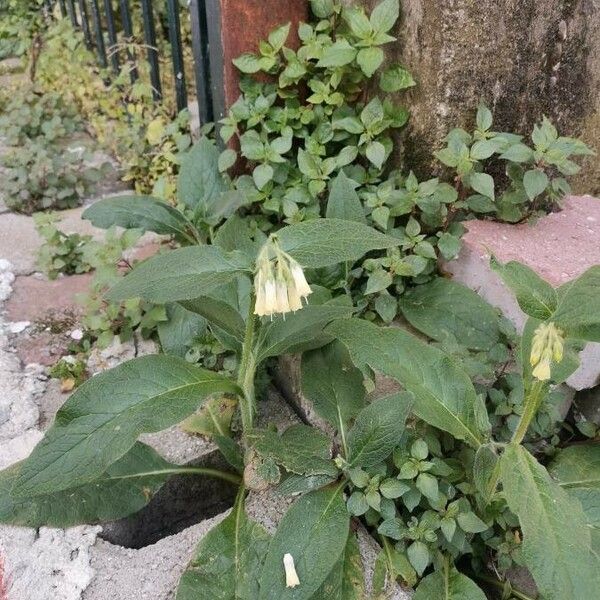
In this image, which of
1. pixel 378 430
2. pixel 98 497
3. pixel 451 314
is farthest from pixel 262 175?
pixel 98 497

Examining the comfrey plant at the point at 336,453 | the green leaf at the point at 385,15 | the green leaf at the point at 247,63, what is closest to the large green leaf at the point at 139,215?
the comfrey plant at the point at 336,453

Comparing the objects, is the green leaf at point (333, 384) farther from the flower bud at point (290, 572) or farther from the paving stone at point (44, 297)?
the paving stone at point (44, 297)

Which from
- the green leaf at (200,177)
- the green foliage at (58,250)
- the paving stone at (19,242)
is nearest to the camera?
the green leaf at (200,177)

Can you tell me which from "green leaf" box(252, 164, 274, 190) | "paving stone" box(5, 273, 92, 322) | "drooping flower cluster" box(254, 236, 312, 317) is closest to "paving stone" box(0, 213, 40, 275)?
"paving stone" box(5, 273, 92, 322)

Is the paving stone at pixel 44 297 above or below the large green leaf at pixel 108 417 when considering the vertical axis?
below

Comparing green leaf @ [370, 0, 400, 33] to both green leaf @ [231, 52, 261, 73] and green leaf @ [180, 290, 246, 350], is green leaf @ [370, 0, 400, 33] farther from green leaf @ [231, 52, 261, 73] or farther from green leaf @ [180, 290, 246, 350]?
green leaf @ [180, 290, 246, 350]

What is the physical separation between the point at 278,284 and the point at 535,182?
111 cm

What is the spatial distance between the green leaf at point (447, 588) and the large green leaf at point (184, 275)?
0.86m

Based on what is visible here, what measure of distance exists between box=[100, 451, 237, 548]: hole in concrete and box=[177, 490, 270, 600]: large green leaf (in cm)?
30

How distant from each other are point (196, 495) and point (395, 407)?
77cm

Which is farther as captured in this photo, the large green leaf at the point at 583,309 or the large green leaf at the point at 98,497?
the large green leaf at the point at 98,497

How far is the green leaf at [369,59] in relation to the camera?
2115mm

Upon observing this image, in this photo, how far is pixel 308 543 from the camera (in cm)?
157

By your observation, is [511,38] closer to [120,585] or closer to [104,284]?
[104,284]
